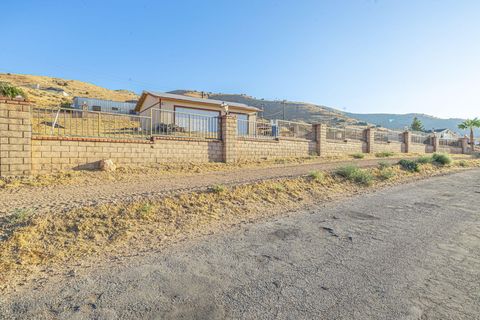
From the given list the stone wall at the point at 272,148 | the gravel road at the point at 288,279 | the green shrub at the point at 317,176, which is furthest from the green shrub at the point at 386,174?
the stone wall at the point at 272,148

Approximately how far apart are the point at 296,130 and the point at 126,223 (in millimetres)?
14968

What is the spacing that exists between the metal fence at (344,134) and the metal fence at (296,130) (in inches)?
67.9

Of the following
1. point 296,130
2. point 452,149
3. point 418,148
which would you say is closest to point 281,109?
point 452,149

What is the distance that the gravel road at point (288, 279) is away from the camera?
8.29 feet

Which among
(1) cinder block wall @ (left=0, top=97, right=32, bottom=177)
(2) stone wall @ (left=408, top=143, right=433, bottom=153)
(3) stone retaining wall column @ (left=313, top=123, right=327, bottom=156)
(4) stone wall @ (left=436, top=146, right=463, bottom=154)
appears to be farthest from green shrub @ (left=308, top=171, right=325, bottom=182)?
(4) stone wall @ (left=436, top=146, right=463, bottom=154)

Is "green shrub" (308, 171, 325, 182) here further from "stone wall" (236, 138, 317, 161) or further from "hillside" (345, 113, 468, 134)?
"hillside" (345, 113, 468, 134)

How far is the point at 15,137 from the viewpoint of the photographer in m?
7.57

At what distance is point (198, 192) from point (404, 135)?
91.4 ft

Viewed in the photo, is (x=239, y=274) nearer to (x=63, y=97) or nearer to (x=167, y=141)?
(x=167, y=141)

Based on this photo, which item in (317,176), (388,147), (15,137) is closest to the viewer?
(15,137)

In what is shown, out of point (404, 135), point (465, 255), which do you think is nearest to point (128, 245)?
point (465, 255)

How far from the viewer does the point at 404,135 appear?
2741cm

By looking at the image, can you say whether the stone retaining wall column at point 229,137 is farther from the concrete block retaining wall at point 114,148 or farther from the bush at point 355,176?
the bush at point 355,176

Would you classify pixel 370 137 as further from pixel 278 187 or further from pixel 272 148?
pixel 278 187
